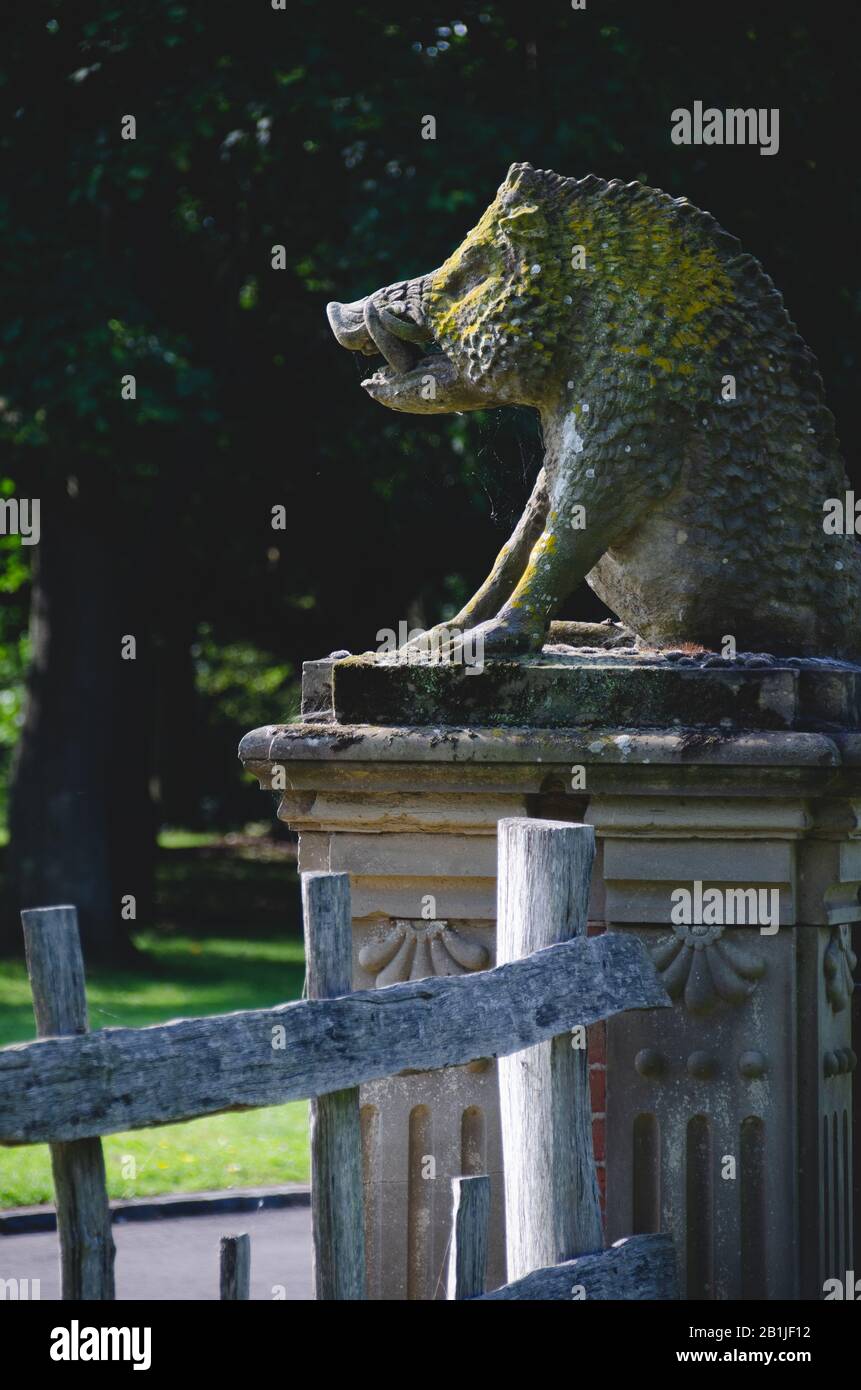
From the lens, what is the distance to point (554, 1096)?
321 cm

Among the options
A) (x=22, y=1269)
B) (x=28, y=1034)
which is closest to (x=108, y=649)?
(x=28, y=1034)

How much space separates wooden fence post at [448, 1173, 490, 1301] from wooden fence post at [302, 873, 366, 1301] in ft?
0.55

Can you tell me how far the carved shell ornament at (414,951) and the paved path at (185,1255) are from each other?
2559mm

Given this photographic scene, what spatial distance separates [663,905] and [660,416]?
1128mm

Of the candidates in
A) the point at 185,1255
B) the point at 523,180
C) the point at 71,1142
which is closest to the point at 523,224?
the point at 523,180

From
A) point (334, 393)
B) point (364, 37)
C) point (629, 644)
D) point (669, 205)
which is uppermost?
point (364, 37)

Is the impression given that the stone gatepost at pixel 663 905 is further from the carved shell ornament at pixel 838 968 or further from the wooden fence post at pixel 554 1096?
the wooden fence post at pixel 554 1096

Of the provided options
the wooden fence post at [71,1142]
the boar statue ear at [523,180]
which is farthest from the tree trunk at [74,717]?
the wooden fence post at [71,1142]

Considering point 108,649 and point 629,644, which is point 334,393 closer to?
point 108,649

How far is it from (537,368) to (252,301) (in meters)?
11.2

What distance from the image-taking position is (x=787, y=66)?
35.7 feet

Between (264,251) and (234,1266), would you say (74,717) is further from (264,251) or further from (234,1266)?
(234,1266)

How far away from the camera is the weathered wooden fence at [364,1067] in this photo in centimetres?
260

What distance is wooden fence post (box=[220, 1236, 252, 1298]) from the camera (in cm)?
278
